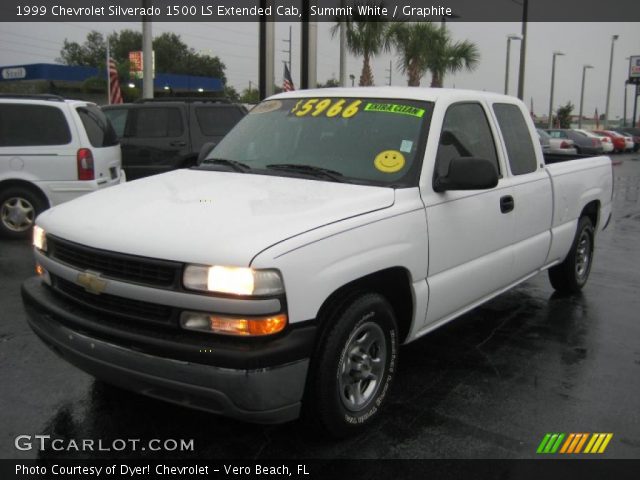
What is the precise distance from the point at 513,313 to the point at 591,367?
1.29 metres

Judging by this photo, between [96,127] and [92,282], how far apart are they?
6.18 meters

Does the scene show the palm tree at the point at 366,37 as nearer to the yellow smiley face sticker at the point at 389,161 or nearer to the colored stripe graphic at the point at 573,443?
the yellow smiley face sticker at the point at 389,161

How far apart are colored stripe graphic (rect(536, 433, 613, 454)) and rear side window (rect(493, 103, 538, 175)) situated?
2.05 m

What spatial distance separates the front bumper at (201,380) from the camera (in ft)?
8.91

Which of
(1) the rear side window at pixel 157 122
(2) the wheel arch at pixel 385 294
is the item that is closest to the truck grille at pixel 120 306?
(2) the wheel arch at pixel 385 294

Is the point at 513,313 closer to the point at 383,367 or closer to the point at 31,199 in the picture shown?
the point at 383,367

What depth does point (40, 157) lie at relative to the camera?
804 centimetres

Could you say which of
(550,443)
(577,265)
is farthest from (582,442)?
(577,265)

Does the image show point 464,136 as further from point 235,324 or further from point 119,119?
point 119,119

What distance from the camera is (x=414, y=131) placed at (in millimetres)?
3922

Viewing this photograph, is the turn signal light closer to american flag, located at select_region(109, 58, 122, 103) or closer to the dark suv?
the dark suv

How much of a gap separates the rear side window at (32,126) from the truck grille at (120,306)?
17.9 ft

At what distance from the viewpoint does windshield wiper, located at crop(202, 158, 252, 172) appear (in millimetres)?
4117

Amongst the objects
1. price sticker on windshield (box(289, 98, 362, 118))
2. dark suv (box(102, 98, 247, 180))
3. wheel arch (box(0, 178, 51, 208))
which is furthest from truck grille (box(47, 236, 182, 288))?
dark suv (box(102, 98, 247, 180))
